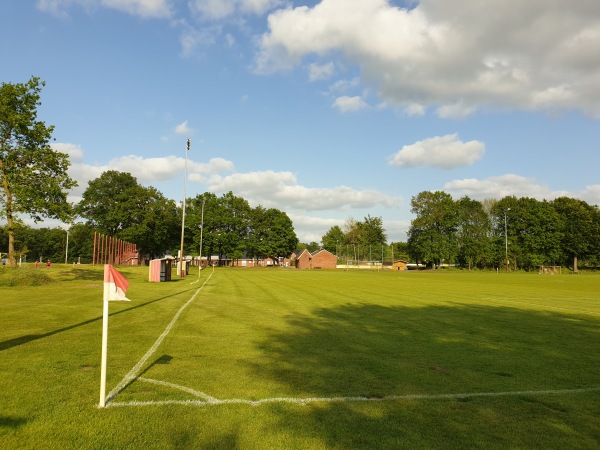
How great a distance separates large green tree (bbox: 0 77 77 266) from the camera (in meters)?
28.0

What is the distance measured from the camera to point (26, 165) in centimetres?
2945

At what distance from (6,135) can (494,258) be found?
107 meters

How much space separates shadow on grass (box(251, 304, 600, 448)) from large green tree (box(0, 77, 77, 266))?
23492 millimetres

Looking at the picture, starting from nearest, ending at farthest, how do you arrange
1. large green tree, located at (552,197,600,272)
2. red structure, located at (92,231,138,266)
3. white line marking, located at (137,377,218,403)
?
white line marking, located at (137,377,218,403)
red structure, located at (92,231,138,266)
large green tree, located at (552,197,600,272)

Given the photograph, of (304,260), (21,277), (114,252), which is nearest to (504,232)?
(304,260)

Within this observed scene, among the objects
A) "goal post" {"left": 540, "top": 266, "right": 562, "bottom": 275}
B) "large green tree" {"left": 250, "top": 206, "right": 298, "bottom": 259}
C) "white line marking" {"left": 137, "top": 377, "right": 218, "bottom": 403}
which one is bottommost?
"goal post" {"left": 540, "top": 266, "right": 562, "bottom": 275}

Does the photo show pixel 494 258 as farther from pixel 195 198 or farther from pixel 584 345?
pixel 584 345

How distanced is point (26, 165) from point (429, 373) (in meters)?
31.6

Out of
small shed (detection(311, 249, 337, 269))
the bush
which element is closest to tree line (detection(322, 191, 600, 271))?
small shed (detection(311, 249, 337, 269))

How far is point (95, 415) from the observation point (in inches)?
205

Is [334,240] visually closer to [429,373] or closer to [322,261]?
[322,261]

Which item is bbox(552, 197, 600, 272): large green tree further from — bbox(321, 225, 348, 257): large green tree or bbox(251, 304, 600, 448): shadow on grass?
bbox(251, 304, 600, 448): shadow on grass

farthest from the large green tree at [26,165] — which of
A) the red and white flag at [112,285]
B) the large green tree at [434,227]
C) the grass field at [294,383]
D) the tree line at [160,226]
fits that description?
the large green tree at [434,227]

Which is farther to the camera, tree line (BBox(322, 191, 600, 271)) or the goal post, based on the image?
tree line (BBox(322, 191, 600, 271))
